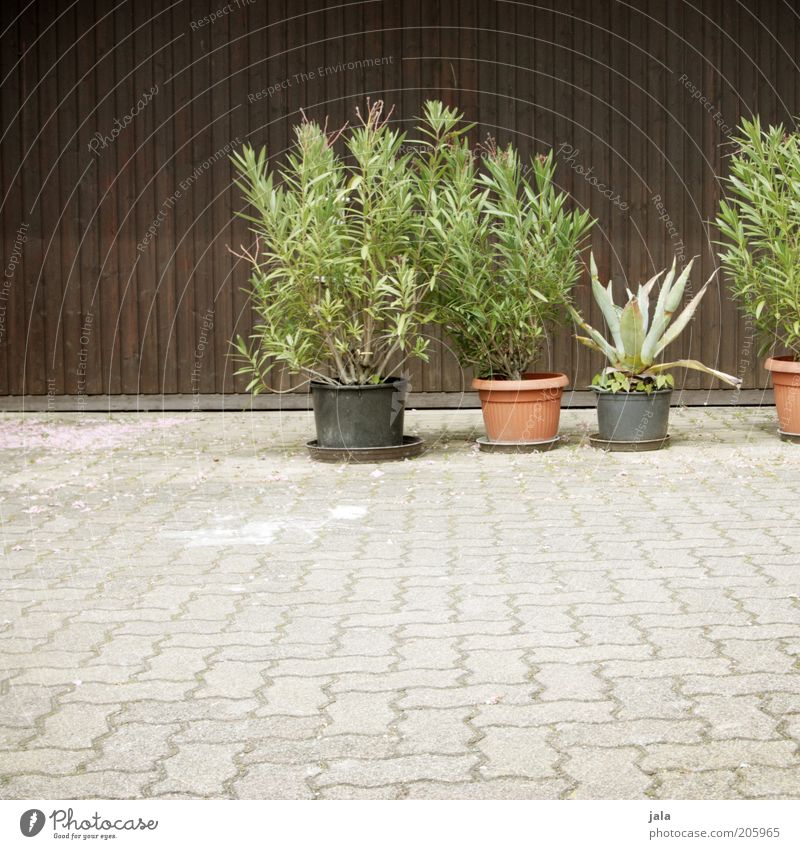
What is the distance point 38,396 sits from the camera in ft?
33.2

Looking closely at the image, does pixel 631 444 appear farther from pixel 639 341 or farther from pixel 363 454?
pixel 363 454

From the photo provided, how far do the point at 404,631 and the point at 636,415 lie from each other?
393 centimetres

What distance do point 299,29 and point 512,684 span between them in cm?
749

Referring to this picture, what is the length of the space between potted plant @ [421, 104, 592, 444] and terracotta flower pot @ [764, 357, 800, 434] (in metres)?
1.36

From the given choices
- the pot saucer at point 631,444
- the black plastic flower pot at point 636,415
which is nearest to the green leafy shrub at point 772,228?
the black plastic flower pot at point 636,415

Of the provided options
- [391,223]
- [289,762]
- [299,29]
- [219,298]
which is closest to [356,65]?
[299,29]

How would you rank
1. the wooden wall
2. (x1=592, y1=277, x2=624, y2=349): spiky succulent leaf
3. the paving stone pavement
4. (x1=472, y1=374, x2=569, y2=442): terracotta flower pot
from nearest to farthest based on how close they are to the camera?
the paving stone pavement
(x1=472, y1=374, x2=569, y2=442): terracotta flower pot
(x1=592, y1=277, x2=624, y2=349): spiky succulent leaf
the wooden wall

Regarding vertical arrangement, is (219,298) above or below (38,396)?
above

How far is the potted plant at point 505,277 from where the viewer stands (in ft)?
24.3

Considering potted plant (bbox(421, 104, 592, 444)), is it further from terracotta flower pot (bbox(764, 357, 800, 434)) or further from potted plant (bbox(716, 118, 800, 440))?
terracotta flower pot (bbox(764, 357, 800, 434))

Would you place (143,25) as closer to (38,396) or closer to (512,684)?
(38,396)

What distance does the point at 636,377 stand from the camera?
7.75m

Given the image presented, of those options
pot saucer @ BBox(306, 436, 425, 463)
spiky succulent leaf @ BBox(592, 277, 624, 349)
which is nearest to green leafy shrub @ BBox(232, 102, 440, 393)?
pot saucer @ BBox(306, 436, 425, 463)

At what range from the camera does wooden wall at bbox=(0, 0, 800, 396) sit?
9812 millimetres
